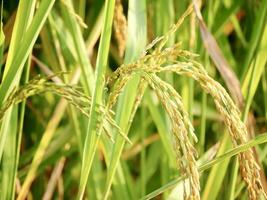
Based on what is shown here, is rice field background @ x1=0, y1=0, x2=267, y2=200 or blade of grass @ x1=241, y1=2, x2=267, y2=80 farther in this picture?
blade of grass @ x1=241, y1=2, x2=267, y2=80

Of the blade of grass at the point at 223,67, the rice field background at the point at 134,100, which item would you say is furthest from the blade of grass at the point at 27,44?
the blade of grass at the point at 223,67

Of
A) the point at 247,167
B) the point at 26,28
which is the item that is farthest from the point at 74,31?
the point at 247,167

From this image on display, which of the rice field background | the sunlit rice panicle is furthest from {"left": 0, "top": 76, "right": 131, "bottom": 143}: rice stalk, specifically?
the sunlit rice panicle

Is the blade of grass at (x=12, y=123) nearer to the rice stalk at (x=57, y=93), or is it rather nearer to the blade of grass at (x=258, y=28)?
the rice stalk at (x=57, y=93)

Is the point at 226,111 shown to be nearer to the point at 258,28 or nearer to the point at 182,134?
the point at 182,134

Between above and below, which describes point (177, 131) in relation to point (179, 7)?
below

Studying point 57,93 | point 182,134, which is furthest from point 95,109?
point 182,134

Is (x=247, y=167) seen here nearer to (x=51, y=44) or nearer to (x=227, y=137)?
(x=227, y=137)

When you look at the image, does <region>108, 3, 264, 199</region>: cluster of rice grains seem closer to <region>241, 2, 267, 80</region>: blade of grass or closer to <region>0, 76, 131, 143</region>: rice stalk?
<region>0, 76, 131, 143</region>: rice stalk
